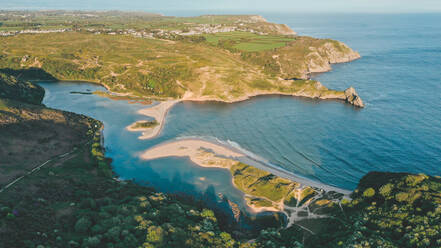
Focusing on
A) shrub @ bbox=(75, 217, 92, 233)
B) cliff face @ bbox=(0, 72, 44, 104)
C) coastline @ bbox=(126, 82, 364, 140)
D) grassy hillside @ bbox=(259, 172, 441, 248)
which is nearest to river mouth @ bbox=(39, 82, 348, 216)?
coastline @ bbox=(126, 82, 364, 140)

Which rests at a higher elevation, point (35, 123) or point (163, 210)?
point (35, 123)

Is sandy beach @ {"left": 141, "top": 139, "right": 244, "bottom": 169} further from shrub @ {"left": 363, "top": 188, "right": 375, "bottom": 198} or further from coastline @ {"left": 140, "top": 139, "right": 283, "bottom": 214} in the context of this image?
shrub @ {"left": 363, "top": 188, "right": 375, "bottom": 198}

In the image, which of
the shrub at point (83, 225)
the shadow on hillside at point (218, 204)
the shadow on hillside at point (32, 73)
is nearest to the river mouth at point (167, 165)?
the shadow on hillside at point (218, 204)

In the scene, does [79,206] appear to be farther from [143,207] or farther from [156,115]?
[156,115]

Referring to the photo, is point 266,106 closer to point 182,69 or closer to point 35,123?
point 182,69

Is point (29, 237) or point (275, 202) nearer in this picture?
point (29, 237)

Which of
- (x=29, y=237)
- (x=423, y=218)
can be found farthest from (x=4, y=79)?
(x=423, y=218)
